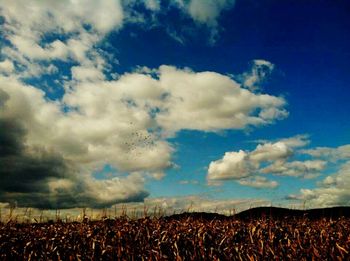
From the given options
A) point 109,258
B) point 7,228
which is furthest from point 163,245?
point 7,228

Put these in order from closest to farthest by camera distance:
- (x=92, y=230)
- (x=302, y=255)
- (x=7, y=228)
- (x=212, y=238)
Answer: (x=302, y=255), (x=212, y=238), (x=92, y=230), (x=7, y=228)

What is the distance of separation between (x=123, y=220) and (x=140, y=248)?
6406 mm

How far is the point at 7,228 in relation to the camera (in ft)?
60.9

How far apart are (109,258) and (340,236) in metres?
7.07

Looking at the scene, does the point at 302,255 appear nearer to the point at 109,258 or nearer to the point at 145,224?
the point at 109,258

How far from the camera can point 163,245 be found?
12.8 metres

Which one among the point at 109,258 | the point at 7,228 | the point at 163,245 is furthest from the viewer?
the point at 7,228

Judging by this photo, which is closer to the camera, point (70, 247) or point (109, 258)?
point (109, 258)

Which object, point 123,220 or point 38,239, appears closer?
point 38,239

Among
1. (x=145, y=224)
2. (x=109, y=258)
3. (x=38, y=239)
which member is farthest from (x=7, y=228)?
(x=109, y=258)

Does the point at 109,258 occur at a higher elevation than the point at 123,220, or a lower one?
lower

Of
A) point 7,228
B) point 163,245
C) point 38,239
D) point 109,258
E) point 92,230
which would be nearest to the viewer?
point 109,258

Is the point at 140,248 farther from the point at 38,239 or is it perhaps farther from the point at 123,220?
the point at 123,220

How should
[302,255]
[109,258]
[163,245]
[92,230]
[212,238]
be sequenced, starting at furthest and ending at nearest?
[92,230]
[212,238]
[163,245]
[109,258]
[302,255]
